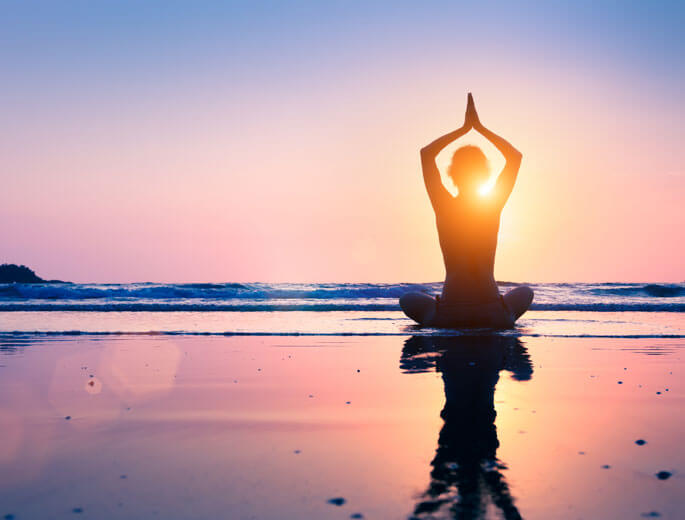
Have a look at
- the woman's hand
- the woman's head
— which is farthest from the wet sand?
the woman's hand

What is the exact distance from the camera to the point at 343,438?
103 inches

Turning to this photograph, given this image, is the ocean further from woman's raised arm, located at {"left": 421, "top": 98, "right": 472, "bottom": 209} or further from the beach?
the beach

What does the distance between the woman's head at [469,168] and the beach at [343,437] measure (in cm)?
260

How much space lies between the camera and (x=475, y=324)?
308 inches

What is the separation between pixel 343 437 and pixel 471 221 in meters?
5.14

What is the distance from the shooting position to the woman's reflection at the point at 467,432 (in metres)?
1.76

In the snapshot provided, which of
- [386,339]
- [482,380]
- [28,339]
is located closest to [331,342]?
[386,339]

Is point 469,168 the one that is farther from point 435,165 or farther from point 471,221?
point 471,221

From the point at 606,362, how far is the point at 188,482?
4.29 m

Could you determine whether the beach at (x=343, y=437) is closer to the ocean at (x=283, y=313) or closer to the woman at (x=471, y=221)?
the woman at (x=471, y=221)

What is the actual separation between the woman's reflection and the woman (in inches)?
66.0

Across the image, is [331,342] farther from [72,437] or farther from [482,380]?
[72,437]

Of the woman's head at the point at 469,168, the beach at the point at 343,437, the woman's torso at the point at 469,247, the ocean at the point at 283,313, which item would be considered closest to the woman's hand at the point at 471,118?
the woman's head at the point at 469,168

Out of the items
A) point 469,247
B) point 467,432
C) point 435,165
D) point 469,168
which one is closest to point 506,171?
point 469,168
